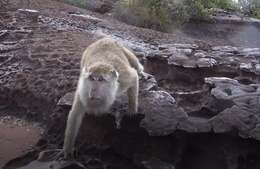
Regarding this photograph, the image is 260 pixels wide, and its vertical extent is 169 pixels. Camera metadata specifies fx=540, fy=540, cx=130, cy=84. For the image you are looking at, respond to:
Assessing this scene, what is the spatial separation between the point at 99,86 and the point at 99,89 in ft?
0.10

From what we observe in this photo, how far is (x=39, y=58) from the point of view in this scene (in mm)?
8406

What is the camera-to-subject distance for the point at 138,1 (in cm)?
1312

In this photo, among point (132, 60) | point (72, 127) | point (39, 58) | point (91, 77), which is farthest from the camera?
point (39, 58)

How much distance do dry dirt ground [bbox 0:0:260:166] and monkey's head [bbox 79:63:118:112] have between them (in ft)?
5.34

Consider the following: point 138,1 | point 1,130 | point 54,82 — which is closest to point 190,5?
point 138,1

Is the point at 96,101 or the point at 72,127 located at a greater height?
the point at 96,101

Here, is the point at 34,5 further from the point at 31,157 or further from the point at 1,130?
the point at 31,157

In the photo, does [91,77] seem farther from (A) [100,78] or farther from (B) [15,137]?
(B) [15,137]

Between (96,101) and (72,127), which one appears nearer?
(96,101)

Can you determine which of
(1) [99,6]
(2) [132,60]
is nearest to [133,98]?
(2) [132,60]

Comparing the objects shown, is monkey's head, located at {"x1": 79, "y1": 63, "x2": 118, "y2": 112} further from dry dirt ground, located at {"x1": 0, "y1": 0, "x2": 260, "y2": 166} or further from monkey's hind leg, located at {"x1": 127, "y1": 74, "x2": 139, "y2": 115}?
dry dirt ground, located at {"x1": 0, "y1": 0, "x2": 260, "y2": 166}

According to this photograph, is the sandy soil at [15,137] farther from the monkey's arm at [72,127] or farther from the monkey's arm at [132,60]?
the monkey's arm at [132,60]

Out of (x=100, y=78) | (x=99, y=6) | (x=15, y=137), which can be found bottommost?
(x=15, y=137)

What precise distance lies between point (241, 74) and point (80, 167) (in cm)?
309
